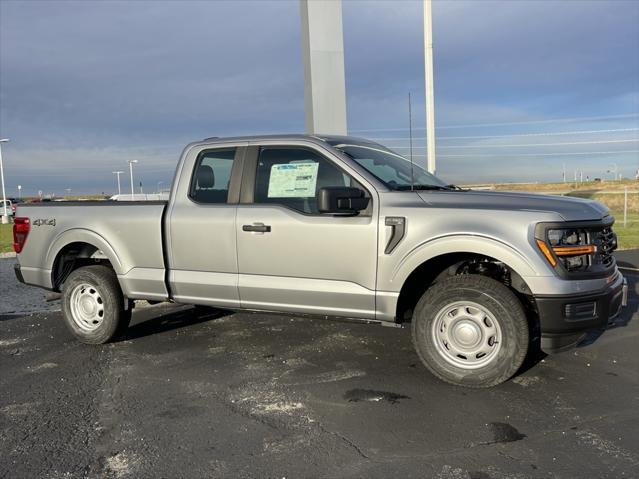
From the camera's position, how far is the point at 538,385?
4.12 m

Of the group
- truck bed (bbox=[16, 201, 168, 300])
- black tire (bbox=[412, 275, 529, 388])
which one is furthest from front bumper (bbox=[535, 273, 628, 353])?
truck bed (bbox=[16, 201, 168, 300])

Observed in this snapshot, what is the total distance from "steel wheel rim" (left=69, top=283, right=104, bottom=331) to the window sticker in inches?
88.7

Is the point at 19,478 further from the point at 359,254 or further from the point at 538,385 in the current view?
the point at 538,385

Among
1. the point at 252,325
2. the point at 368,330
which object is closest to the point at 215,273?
the point at 252,325

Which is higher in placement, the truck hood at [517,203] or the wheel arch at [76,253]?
the truck hood at [517,203]

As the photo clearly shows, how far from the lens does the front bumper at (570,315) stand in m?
Answer: 3.71

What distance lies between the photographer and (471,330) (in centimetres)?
403

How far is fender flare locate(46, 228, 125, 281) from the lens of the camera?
532 cm

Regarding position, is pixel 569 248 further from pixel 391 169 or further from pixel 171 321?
pixel 171 321

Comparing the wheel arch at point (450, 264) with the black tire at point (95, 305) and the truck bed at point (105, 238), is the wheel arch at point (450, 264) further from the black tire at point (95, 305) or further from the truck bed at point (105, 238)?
the black tire at point (95, 305)

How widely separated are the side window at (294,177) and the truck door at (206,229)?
0.87 feet

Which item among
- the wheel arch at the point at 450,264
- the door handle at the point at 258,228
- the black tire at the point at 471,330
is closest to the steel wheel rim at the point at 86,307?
the door handle at the point at 258,228

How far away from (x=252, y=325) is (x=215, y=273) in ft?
4.71

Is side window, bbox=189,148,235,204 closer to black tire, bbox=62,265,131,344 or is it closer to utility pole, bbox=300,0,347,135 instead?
black tire, bbox=62,265,131,344
